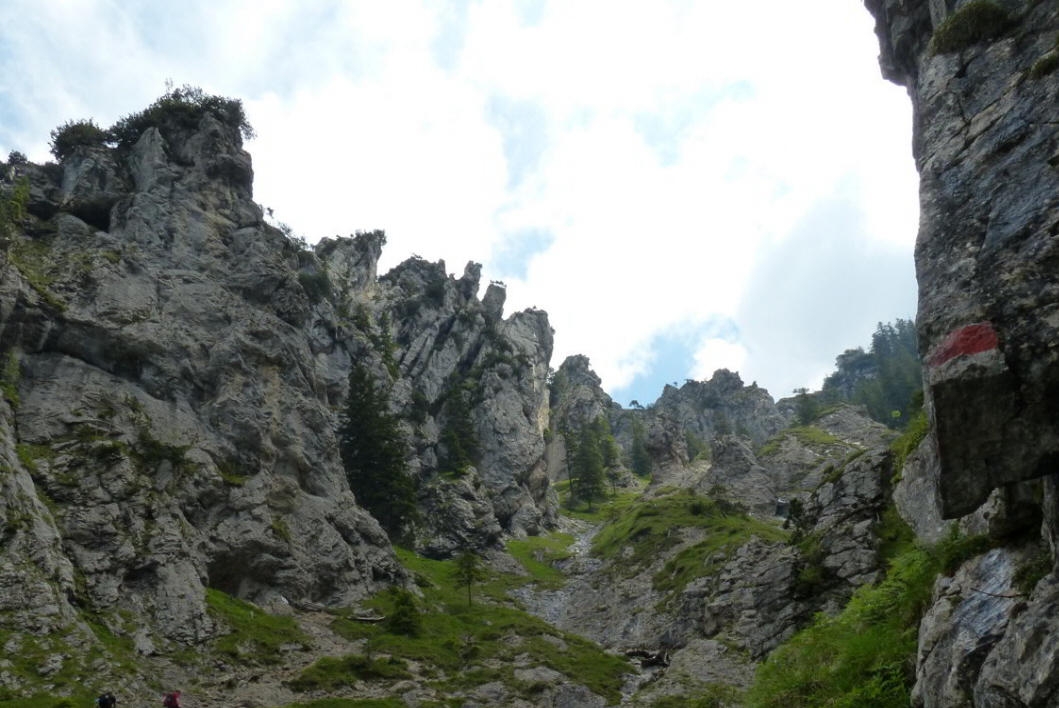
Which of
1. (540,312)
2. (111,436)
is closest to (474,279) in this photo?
(540,312)

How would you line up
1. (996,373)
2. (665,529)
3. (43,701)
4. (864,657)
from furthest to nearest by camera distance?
1. (665,529)
2. (43,701)
3. (864,657)
4. (996,373)

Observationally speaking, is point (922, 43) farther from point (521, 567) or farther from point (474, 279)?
point (474, 279)

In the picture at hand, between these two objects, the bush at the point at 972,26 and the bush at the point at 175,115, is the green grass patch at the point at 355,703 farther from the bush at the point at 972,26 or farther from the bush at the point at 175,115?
the bush at the point at 175,115

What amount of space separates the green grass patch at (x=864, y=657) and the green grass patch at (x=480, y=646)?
2212cm

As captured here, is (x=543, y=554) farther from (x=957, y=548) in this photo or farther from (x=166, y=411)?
(x=957, y=548)

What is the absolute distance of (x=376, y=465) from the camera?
78562 mm

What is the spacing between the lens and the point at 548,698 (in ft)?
120

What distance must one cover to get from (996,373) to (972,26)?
1451 centimetres

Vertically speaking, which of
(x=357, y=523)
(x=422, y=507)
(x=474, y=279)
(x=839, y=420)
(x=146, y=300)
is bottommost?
(x=357, y=523)

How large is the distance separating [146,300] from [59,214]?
16.1 metres

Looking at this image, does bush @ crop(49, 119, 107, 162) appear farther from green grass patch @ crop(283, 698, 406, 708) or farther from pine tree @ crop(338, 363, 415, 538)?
green grass patch @ crop(283, 698, 406, 708)

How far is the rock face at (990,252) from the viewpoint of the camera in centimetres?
1141

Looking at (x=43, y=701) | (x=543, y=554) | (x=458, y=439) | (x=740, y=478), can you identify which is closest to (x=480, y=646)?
(x=43, y=701)

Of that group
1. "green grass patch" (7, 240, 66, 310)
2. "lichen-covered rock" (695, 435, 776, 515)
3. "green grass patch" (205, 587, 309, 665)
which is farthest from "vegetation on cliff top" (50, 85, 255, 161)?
"lichen-covered rock" (695, 435, 776, 515)
